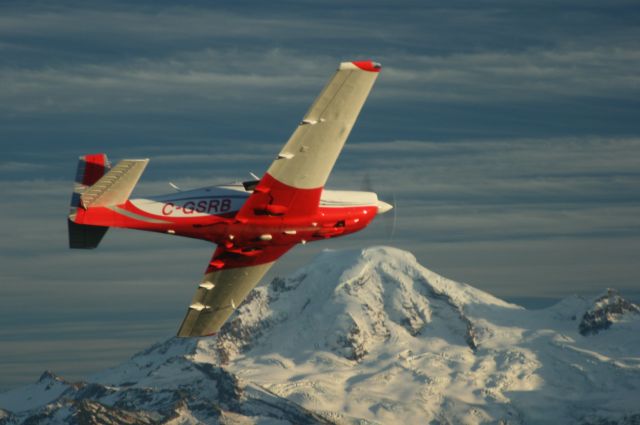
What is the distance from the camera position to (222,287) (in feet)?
305

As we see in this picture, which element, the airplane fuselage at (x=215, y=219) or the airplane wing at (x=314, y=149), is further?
the airplane fuselage at (x=215, y=219)

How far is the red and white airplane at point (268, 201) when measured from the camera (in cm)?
7544

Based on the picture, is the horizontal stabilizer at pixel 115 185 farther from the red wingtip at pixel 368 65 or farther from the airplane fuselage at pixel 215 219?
the red wingtip at pixel 368 65

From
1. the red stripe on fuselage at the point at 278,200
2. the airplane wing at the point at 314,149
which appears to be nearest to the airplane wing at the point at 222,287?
the red stripe on fuselage at the point at 278,200

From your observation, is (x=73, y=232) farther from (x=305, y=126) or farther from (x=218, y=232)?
(x=305, y=126)

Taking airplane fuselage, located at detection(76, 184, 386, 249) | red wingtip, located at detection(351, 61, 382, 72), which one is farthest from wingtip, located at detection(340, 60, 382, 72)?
airplane fuselage, located at detection(76, 184, 386, 249)

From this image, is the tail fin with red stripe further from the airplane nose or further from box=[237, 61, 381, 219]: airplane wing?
the airplane nose

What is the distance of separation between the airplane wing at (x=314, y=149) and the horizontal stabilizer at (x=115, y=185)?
7699mm

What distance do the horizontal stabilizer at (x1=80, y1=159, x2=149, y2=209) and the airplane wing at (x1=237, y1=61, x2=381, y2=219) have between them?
7.70 meters

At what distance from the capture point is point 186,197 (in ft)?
270

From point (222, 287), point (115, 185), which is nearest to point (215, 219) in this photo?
point (115, 185)

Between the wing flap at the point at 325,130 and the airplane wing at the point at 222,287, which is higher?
the wing flap at the point at 325,130

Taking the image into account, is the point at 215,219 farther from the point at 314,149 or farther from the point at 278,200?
the point at 314,149

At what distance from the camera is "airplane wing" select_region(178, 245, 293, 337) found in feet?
302
